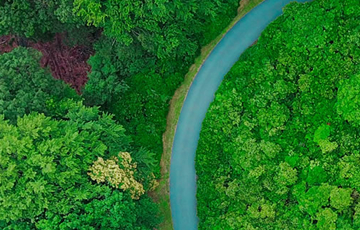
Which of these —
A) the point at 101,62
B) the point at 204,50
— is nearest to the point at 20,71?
the point at 101,62

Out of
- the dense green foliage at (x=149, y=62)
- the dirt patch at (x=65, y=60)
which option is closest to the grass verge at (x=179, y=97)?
the dense green foliage at (x=149, y=62)

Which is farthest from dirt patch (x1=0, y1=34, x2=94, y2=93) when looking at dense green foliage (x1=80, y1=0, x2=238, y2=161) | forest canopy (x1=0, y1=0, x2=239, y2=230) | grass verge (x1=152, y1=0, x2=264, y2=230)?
grass verge (x1=152, y1=0, x2=264, y2=230)

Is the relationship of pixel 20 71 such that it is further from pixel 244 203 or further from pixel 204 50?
pixel 244 203

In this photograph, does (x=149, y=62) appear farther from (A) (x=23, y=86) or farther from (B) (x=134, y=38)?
(A) (x=23, y=86)

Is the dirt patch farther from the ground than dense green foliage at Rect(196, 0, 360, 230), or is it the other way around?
the dirt patch

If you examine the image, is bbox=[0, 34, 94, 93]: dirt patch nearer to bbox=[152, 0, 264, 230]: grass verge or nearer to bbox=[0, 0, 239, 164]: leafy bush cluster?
bbox=[0, 0, 239, 164]: leafy bush cluster

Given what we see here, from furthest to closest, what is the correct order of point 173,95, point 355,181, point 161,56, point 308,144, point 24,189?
point 173,95, point 161,56, point 308,144, point 355,181, point 24,189
